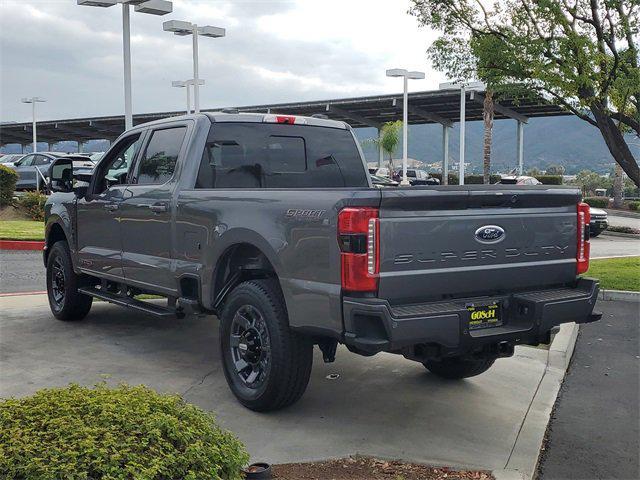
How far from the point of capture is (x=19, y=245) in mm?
14625

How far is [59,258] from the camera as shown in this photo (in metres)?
7.77

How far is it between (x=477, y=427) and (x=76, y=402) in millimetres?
2878

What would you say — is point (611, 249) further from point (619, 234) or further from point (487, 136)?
point (487, 136)

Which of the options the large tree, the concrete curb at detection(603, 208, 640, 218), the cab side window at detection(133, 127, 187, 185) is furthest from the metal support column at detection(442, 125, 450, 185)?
the cab side window at detection(133, 127, 187, 185)

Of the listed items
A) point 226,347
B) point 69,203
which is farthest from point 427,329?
point 69,203

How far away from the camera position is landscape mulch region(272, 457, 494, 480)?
152 inches

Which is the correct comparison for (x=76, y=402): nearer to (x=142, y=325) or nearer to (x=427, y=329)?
(x=427, y=329)

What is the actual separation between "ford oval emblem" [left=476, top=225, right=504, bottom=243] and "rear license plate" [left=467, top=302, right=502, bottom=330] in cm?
41

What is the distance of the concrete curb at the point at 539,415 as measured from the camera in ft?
13.3

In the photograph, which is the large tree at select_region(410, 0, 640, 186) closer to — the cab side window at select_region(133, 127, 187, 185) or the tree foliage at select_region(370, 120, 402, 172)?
the cab side window at select_region(133, 127, 187, 185)

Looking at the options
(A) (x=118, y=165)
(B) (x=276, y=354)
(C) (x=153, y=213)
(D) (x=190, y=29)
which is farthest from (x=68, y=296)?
(D) (x=190, y=29)

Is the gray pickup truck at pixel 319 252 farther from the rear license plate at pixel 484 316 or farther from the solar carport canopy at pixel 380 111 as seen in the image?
the solar carport canopy at pixel 380 111

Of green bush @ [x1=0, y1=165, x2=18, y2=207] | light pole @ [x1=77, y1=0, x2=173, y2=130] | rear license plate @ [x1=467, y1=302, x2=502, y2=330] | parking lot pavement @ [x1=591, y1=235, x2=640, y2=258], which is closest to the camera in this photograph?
rear license plate @ [x1=467, y1=302, x2=502, y2=330]

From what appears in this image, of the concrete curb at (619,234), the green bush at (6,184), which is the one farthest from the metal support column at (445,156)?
the green bush at (6,184)
